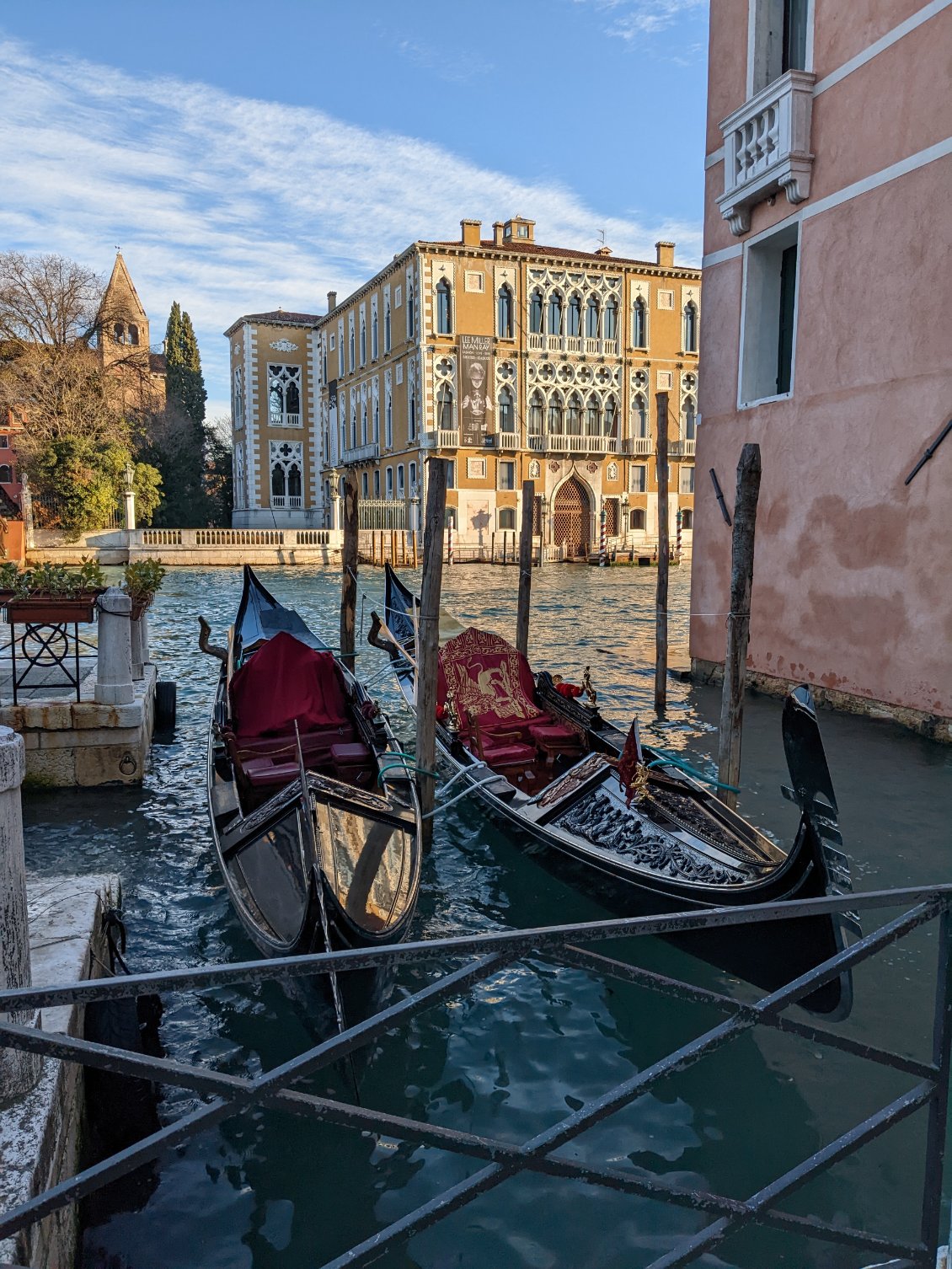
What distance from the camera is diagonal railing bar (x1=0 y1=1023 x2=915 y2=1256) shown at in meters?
1.12

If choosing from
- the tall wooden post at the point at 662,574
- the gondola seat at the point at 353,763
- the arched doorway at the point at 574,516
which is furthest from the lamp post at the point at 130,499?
the gondola seat at the point at 353,763

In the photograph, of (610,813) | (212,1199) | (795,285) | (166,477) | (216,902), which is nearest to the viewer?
(212,1199)

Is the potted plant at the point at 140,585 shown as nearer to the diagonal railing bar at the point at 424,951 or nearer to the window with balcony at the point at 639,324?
the diagonal railing bar at the point at 424,951

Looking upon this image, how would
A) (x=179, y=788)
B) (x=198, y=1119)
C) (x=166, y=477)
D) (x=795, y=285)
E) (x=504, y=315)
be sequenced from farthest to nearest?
1. (x=166, y=477)
2. (x=504, y=315)
3. (x=795, y=285)
4. (x=179, y=788)
5. (x=198, y=1119)

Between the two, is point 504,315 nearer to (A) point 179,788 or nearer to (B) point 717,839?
(A) point 179,788

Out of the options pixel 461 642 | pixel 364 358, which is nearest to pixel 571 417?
pixel 364 358

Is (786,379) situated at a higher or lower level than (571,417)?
lower

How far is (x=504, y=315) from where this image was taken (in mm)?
27922

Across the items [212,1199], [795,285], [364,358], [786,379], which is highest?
[364,358]

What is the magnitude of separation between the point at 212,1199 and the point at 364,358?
105 feet

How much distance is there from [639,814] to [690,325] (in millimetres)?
28913

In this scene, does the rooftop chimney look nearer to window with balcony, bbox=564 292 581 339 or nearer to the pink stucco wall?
window with balcony, bbox=564 292 581 339

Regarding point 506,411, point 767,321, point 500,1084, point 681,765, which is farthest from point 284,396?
point 500,1084

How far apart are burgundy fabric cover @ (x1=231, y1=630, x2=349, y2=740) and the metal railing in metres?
4.10
